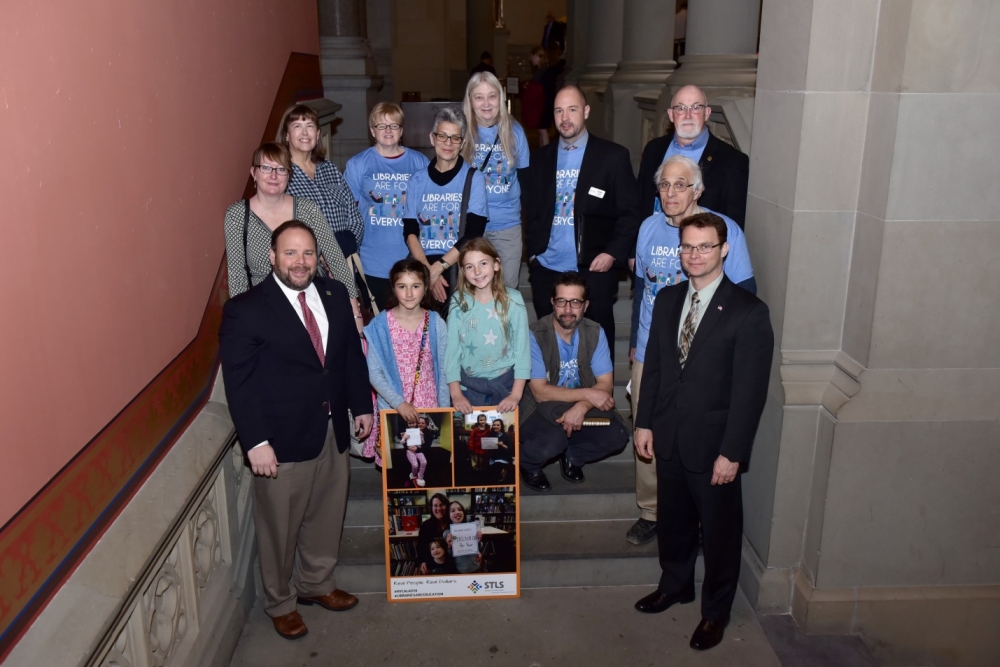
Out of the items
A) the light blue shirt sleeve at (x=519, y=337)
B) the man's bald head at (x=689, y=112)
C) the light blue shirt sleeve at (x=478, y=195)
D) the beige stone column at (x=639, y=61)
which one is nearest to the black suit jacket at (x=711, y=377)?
the light blue shirt sleeve at (x=519, y=337)

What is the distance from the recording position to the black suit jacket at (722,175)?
4621mm

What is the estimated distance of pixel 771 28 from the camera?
14.0 ft

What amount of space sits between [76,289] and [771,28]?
132 inches

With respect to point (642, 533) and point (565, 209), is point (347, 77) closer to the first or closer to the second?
point (565, 209)

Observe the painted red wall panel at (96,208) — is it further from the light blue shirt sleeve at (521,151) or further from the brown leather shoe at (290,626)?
the light blue shirt sleeve at (521,151)

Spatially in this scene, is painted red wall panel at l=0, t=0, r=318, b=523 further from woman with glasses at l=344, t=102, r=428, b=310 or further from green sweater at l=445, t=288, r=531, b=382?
green sweater at l=445, t=288, r=531, b=382

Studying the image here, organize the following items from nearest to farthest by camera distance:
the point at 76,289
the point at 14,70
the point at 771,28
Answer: the point at 14,70 → the point at 76,289 → the point at 771,28

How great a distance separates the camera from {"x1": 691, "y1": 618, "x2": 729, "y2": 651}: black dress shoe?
171 inches

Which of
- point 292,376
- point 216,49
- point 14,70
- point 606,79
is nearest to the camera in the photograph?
point 14,70

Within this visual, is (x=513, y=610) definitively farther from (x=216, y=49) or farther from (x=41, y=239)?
(x=216, y=49)

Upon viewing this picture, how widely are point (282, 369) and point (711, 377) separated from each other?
6.33ft

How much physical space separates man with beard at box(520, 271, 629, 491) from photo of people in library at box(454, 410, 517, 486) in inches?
16.3

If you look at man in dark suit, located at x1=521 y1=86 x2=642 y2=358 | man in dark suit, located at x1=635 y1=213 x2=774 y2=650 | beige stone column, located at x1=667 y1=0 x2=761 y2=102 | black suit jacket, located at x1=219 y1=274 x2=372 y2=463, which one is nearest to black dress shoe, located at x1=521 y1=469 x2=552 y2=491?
man in dark suit, located at x1=635 y1=213 x2=774 y2=650

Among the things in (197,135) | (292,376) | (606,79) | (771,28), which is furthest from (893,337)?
(606,79)
